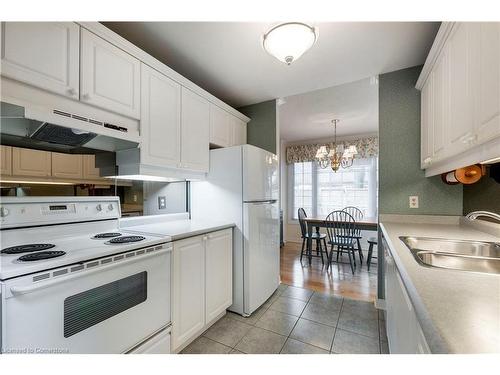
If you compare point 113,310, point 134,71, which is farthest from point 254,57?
point 113,310

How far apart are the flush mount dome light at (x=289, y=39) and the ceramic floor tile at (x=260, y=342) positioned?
206cm

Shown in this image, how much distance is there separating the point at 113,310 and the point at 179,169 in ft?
3.76

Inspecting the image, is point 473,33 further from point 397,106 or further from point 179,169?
point 179,169

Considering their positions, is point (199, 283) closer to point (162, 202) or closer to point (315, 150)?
point (162, 202)

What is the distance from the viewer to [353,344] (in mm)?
1707

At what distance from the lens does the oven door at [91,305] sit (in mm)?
889

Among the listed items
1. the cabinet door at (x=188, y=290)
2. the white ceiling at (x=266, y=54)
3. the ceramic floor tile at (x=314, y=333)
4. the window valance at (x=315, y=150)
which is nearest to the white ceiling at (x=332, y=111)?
the window valance at (x=315, y=150)

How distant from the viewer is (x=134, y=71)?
1602 millimetres

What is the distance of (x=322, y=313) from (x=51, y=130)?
8.42ft

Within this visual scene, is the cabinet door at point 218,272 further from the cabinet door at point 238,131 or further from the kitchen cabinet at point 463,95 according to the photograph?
the kitchen cabinet at point 463,95

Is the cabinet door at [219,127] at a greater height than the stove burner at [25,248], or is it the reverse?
the cabinet door at [219,127]

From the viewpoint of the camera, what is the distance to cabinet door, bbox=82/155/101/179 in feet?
5.32

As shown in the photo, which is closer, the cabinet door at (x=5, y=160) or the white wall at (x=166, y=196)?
the cabinet door at (x=5, y=160)

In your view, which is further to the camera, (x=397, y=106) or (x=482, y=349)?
(x=397, y=106)
